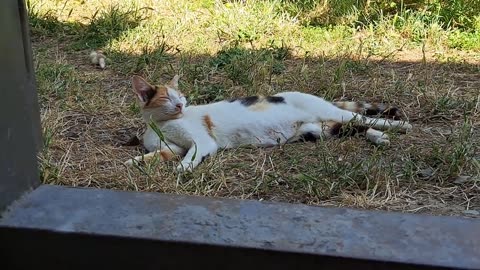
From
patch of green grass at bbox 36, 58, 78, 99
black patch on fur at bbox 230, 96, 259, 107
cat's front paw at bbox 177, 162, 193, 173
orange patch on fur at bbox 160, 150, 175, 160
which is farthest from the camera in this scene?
patch of green grass at bbox 36, 58, 78, 99

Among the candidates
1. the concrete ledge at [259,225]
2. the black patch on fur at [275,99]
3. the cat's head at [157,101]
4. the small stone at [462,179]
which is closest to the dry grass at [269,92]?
the small stone at [462,179]

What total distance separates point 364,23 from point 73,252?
14.7ft

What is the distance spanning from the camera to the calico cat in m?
3.28

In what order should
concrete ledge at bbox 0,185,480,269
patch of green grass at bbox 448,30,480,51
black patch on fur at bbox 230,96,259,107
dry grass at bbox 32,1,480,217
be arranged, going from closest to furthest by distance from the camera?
concrete ledge at bbox 0,185,480,269 → dry grass at bbox 32,1,480,217 → black patch on fur at bbox 230,96,259,107 → patch of green grass at bbox 448,30,480,51

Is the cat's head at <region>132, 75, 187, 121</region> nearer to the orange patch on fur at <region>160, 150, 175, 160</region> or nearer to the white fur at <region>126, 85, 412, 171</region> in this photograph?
the white fur at <region>126, 85, 412, 171</region>

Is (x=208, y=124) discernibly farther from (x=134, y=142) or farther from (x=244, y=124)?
(x=134, y=142)

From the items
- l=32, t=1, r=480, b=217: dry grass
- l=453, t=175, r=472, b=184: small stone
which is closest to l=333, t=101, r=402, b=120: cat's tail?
l=32, t=1, r=480, b=217: dry grass

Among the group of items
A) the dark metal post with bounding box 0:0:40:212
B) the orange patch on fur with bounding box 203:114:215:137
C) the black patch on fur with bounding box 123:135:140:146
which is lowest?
→ the black patch on fur with bounding box 123:135:140:146

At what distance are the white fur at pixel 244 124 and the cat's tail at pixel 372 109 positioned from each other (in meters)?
0.16

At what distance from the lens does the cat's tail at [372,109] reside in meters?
3.81

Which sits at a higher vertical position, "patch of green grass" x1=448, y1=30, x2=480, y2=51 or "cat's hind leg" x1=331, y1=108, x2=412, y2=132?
"cat's hind leg" x1=331, y1=108, x2=412, y2=132

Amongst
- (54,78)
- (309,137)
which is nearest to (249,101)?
(309,137)

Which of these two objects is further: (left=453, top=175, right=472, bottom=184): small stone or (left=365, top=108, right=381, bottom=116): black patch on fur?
(left=365, top=108, right=381, bottom=116): black patch on fur

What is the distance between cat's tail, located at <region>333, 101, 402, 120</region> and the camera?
3.81 meters
